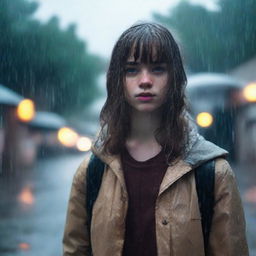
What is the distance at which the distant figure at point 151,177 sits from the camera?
70.9 inches

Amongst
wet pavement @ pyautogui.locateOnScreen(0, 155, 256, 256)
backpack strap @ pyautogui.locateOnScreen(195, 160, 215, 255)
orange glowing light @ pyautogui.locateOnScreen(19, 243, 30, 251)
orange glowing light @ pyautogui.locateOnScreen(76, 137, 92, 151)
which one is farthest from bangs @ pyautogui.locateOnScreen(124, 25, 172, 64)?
A: orange glowing light @ pyautogui.locateOnScreen(76, 137, 92, 151)

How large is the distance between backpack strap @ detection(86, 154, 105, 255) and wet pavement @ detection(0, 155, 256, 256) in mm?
3591

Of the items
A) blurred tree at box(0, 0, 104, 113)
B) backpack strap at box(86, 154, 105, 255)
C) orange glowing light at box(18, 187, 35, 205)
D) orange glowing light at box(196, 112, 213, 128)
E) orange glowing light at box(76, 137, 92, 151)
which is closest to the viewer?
backpack strap at box(86, 154, 105, 255)

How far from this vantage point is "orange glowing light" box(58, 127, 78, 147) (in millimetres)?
33737

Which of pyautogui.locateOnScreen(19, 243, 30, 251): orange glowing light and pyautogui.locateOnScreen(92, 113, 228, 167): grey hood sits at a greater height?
pyautogui.locateOnScreen(92, 113, 228, 167): grey hood

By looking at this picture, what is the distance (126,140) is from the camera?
2.04 meters

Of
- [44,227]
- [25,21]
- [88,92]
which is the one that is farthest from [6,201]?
[88,92]

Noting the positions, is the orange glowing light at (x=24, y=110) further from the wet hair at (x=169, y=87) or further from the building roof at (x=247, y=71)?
the wet hair at (x=169, y=87)

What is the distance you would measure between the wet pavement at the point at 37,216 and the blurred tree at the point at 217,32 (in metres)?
12.8

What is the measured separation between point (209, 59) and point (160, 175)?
2941 cm

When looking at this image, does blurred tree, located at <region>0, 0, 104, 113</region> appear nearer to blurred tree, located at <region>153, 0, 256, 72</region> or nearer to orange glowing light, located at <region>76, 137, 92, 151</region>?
orange glowing light, located at <region>76, 137, 92, 151</region>

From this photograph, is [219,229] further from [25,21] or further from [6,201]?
[25,21]

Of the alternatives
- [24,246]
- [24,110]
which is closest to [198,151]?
[24,246]

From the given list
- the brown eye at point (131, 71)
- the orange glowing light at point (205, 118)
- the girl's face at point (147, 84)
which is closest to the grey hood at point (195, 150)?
the girl's face at point (147, 84)
